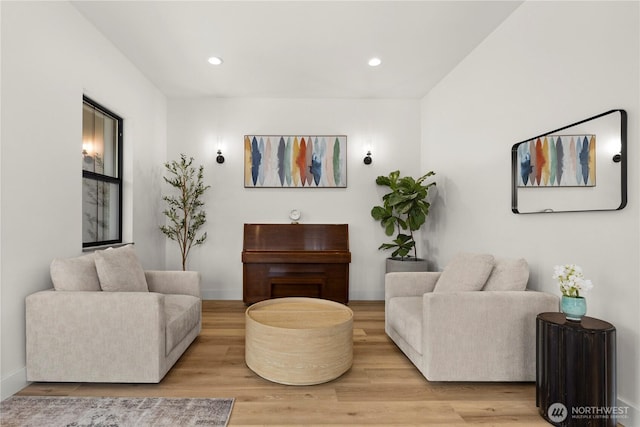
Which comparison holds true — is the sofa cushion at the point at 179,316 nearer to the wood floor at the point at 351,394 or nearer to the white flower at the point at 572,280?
the wood floor at the point at 351,394

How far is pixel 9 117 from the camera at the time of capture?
202cm

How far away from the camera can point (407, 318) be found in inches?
96.7

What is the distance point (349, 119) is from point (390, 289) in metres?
2.50

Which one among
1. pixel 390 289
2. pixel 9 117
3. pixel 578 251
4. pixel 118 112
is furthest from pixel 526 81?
pixel 118 112

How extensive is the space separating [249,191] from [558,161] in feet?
11.1

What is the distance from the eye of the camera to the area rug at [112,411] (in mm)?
1759

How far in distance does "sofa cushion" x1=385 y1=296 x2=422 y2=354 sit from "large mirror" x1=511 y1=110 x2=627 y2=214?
43.0 inches

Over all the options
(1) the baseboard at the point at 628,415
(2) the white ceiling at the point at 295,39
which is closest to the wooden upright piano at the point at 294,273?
(2) the white ceiling at the point at 295,39

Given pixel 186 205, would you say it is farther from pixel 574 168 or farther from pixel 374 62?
pixel 574 168

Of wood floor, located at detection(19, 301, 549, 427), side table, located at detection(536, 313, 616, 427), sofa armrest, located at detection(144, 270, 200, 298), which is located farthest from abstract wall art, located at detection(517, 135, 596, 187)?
sofa armrest, located at detection(144, 270, 200, 298)

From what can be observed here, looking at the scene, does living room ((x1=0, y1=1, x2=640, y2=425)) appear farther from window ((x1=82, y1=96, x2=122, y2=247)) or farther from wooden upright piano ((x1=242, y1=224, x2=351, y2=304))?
wooden upright piano ((x1=242, y1=224, x2=351, y2=304))

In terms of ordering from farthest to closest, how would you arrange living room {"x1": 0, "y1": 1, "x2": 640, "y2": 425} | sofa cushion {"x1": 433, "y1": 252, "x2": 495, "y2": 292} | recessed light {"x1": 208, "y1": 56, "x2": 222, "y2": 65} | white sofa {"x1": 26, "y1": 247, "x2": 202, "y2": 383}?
recessed light {"x1": 208, "y1": 56, "x2": 222, "y2": 65}
sofa cushion {"x1": 433, "y1": 252, "x2": 495, "y2": 292}
white sofa {"x1": 26, "y1": 247, "x2": 202, "y2": 383}
living room {"x1": 0, "y1": 1, "x2": 640, "y2": 425}

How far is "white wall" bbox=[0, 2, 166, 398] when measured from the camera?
2.02 m

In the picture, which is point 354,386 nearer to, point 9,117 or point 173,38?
point 9,117
